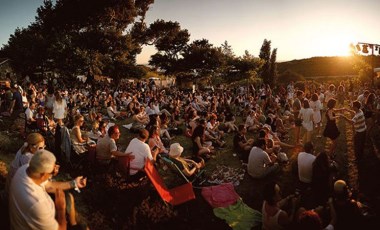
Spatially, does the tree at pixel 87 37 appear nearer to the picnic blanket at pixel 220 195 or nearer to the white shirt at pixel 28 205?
the picnic blanket at pixel 220 195

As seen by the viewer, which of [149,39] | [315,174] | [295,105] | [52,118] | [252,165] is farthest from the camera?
[149,39]

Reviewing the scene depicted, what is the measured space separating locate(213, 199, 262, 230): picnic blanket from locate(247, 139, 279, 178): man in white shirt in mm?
1502

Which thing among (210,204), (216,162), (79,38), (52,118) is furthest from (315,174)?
(79,38)

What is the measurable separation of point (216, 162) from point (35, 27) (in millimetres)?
41600

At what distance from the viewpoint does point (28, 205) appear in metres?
3.22

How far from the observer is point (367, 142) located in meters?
10.9

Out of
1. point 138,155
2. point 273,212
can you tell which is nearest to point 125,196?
point 138,155

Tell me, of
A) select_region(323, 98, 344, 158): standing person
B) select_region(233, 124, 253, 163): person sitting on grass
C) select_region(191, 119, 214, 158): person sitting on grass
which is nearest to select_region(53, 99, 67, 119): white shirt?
select_region(191, 119, 214, 158): person sitting on grass

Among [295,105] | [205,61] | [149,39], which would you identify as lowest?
[295,105]

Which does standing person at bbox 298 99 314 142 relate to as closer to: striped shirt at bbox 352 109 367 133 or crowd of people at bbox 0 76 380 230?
crowd of people at bbox 0 76 380 230

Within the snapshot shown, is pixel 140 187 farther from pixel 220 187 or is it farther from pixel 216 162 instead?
pixel 216 162

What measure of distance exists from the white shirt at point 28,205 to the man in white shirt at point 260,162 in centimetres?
539

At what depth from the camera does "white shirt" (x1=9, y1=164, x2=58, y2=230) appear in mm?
3221

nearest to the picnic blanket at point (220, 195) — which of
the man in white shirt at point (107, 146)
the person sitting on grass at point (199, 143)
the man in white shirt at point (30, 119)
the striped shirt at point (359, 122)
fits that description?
the person sitting on grass at point (199, 143)
